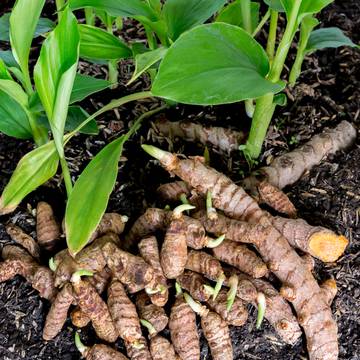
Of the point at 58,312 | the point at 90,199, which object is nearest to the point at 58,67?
the point at 90,199

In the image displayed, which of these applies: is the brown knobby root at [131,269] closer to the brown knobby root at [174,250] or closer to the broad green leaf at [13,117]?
the brown knobby root at [174,250]

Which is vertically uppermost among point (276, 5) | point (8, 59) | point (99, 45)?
point (276, 5)

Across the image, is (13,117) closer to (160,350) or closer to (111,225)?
(111,225)

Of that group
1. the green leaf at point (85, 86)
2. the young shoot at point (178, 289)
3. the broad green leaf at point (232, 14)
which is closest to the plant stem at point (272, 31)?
the broad green leaf at point (232, 14)

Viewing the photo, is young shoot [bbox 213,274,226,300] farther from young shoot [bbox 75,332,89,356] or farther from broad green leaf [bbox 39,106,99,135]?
broad green leaf [bbox 39,106,99,135]

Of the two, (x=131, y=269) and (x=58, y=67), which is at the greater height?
(x=58, y=67)

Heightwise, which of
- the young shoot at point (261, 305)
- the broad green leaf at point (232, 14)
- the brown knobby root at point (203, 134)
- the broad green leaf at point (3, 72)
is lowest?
the young shoot at point (261, 305)

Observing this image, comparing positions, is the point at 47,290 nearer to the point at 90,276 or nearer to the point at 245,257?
the point at 90,276
